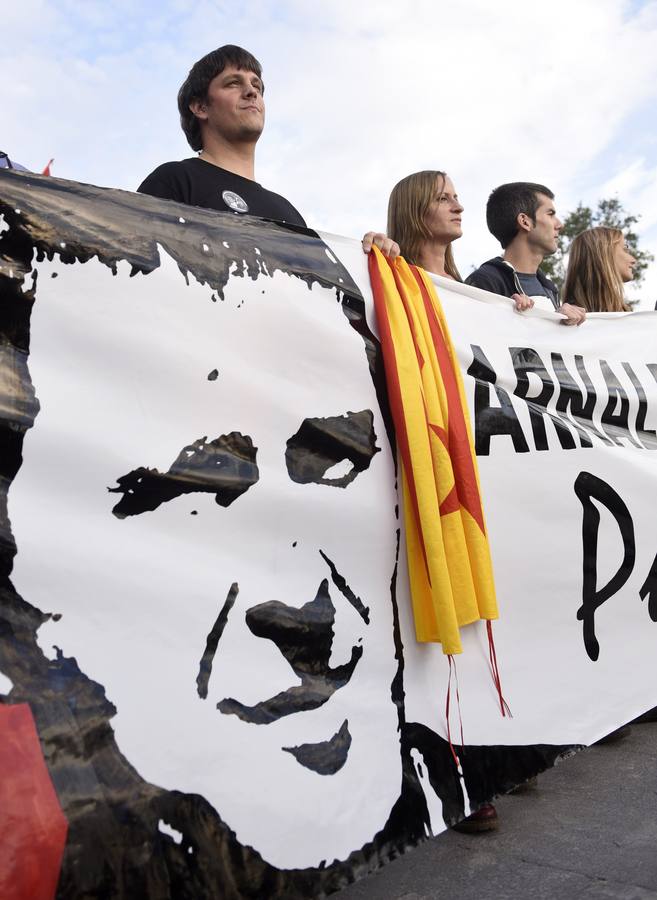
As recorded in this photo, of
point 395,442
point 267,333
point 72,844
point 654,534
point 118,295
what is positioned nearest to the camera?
point 72,844

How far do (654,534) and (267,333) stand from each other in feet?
5.09

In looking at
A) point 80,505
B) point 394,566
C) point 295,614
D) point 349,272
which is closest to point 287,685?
point 295,614

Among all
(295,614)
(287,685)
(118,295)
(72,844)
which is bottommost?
(72,844)

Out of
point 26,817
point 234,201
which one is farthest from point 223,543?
point 234,201

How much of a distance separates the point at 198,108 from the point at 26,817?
2.35 metres

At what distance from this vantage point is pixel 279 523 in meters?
2.02

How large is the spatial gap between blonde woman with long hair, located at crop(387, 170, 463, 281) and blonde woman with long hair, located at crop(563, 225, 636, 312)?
2.33 feet

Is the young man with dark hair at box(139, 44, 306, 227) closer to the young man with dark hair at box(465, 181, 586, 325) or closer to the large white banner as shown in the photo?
the large white banner

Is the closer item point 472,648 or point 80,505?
point 80,505

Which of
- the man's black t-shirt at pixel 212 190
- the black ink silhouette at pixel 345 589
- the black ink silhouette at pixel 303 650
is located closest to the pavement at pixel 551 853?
the black ink silhouette at pixel 303 650

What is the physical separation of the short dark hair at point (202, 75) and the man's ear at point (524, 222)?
149 centimetres

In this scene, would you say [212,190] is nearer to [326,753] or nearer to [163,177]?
[163,177]

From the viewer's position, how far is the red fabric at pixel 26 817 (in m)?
1.44

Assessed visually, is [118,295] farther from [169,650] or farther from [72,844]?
[72,844]
